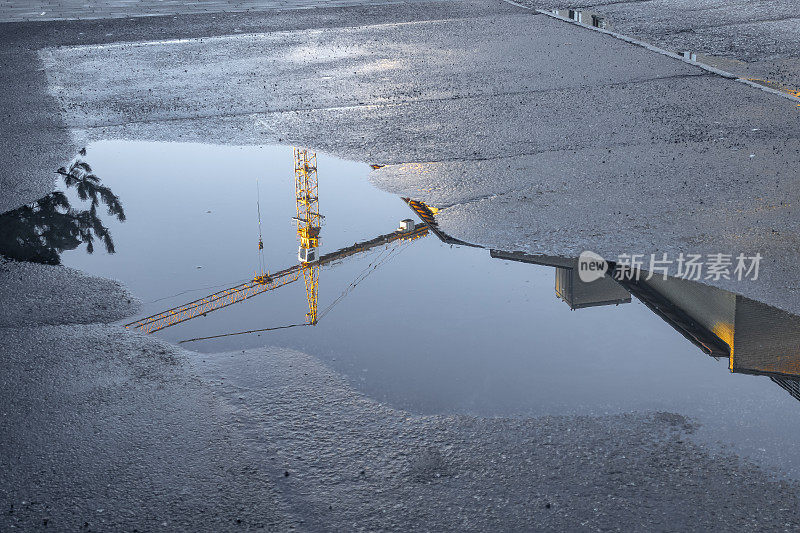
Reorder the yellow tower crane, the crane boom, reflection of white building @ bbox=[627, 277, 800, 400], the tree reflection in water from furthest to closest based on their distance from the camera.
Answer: the tree reflection in water → the yellow tower crane → the crane boom → reflection of white building @ bbox=[627, 277, 800, 400]

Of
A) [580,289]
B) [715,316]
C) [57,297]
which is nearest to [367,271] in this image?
[580,289]

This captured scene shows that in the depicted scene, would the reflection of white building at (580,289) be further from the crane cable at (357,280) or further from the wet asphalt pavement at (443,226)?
the crane cable at (357,280)

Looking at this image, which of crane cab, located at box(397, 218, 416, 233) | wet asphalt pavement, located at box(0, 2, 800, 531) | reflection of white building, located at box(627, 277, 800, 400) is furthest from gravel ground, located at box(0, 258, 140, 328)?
reflection of white building, located at box(627, 277, 800, 400)

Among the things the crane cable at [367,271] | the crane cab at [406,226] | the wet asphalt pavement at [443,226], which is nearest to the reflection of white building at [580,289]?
the wet asphalt pavement at [443,226]

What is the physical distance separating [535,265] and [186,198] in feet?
10.8

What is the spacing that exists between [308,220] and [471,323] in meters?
2.10

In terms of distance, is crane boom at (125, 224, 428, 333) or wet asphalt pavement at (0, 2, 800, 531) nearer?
wet asphalt pavement at (0, 2, 800, 531)

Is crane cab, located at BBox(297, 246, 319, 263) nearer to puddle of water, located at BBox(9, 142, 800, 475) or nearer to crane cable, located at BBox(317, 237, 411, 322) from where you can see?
puddle of water, located at BBox(9, 142, 800, 475)

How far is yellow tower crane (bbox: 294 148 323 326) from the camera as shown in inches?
230

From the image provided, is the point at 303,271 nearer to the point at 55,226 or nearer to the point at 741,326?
the point at 55,226

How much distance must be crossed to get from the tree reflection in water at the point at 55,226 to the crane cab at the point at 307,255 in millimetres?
1436

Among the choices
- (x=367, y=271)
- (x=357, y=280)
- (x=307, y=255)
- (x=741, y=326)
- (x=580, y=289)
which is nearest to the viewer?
(x=741, y=326)

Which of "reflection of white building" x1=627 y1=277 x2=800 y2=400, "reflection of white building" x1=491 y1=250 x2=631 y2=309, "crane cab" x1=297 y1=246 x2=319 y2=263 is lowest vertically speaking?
"reflection of white building" x1=627 y1=277 x2=800 y2=400

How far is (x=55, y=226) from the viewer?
7070mm
